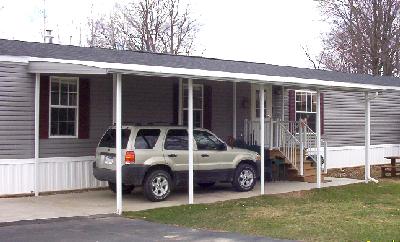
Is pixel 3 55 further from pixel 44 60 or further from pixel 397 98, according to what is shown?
pixel 397 98

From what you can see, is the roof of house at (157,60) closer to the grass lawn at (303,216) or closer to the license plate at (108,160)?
the license plate at (108,160)

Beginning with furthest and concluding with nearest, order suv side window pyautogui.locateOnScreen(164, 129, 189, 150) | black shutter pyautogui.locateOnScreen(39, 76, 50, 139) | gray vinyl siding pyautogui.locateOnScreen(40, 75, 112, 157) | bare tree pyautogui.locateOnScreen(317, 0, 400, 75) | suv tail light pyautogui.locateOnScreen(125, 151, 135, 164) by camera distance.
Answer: bare tree pyautogui.locateOnScreen(317, 0, 400, 75) < gray vinyl siding pyautogui.locateOnScreen(40, 75, 112, 157) < black shutter pyautogui.locateOnScreen(39, 76, 50, 139) < suv side window pyautogui.locateOnScreen(164, 129, 189, 150) < suv tail light pyautogui.locateOnScreen(125, 151, 135, 164)

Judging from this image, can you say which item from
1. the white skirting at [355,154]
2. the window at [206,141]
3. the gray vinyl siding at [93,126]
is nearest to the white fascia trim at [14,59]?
the gray vinyl siding at [93,126]

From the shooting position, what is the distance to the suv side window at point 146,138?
12.7 metres

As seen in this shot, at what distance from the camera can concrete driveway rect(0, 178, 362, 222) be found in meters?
11.2

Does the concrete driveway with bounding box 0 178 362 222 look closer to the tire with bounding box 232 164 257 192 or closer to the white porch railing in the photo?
the tire with bounding box 232 164 257 192

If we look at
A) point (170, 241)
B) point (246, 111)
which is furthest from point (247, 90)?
point (170, 241)

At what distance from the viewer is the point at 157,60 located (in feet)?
54.8

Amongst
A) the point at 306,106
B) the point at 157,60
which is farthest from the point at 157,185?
the point at 306,106

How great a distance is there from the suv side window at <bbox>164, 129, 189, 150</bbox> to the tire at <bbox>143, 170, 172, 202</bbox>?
63cm

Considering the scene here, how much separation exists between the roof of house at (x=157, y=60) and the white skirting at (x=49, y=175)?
2504 mm

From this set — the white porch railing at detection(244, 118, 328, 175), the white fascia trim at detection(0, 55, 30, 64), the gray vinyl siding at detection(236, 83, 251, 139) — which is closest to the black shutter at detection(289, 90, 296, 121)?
the white porch railing at detection(244, 118, 328, 175)

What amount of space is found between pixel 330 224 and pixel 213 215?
7.34 feet

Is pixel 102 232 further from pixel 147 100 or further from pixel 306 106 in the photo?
pixel 306 106
